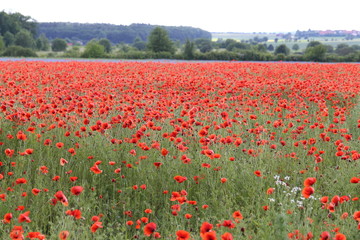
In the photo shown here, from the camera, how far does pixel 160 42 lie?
43.2 m

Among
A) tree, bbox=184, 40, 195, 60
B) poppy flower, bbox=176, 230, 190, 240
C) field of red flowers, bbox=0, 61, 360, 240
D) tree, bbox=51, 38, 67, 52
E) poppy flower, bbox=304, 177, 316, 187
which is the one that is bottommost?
tree, bbox=51, 38, 67, 52

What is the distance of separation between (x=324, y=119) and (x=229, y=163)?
321 centimetres

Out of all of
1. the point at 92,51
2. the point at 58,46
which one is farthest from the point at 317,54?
the point at 58,46

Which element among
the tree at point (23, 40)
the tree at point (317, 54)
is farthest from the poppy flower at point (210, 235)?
the tree at point (23, 40)

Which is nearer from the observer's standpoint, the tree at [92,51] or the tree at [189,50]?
the tree at [189,50]

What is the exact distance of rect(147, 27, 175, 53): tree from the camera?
4303cm

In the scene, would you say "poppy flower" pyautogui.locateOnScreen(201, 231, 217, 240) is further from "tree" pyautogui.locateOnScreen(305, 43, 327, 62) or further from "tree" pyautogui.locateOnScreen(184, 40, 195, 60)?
"tree" pyautogui.locateOnScreen(305, 43, 327, 62)

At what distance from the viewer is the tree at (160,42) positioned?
43031 mm

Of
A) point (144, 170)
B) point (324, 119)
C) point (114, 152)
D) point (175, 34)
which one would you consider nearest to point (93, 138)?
point (114, 152)

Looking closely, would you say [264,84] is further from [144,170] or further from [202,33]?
[202,33]

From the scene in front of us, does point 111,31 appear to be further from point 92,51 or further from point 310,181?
point 310,181

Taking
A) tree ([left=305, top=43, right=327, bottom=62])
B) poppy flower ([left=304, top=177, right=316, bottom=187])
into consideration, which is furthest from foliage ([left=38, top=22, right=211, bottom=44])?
poppy flower ([left=304, top=177, right=316, bottom=187])

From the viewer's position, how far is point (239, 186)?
415 centimetres

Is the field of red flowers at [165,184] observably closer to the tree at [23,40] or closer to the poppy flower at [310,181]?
the poppy flower at [310,181]
